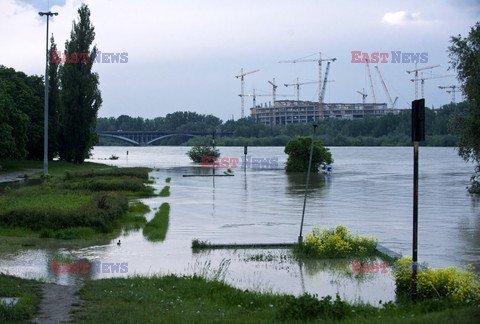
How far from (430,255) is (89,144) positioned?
5886 cm

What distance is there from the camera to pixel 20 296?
36.1ft

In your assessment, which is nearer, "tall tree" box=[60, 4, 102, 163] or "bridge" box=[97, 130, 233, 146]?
"tall tree" box=[60, 4, 102, 163]

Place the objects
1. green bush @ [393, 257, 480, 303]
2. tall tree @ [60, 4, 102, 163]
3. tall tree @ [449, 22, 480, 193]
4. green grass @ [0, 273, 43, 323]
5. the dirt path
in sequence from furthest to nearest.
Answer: tall tree @ [60, 4, 102, 163], tall tree @ [449, 22, 480, 193], green bush @ [393, 257, 480, 303], the dirt path, green grass @ [0, 273, 43, 323]

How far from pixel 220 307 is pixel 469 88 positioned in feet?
97.3

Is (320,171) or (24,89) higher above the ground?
(24,89)

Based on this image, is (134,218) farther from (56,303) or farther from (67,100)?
(67,100)

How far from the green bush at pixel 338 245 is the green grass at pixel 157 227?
17.7ft

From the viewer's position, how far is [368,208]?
108 ft

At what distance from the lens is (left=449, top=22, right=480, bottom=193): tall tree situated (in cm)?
3650

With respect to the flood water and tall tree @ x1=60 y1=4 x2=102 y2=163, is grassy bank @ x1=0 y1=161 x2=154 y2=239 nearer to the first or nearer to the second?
the flood water

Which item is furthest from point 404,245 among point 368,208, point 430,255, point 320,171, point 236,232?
point 320,171

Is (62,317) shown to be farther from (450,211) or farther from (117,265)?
(450,211)

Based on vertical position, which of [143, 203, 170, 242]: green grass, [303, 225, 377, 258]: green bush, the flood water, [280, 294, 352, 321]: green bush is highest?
[280, 294, 352, 321]: green bush

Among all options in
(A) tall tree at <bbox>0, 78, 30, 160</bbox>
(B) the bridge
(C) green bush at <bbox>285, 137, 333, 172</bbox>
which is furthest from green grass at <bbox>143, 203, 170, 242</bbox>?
(B) the bridge
